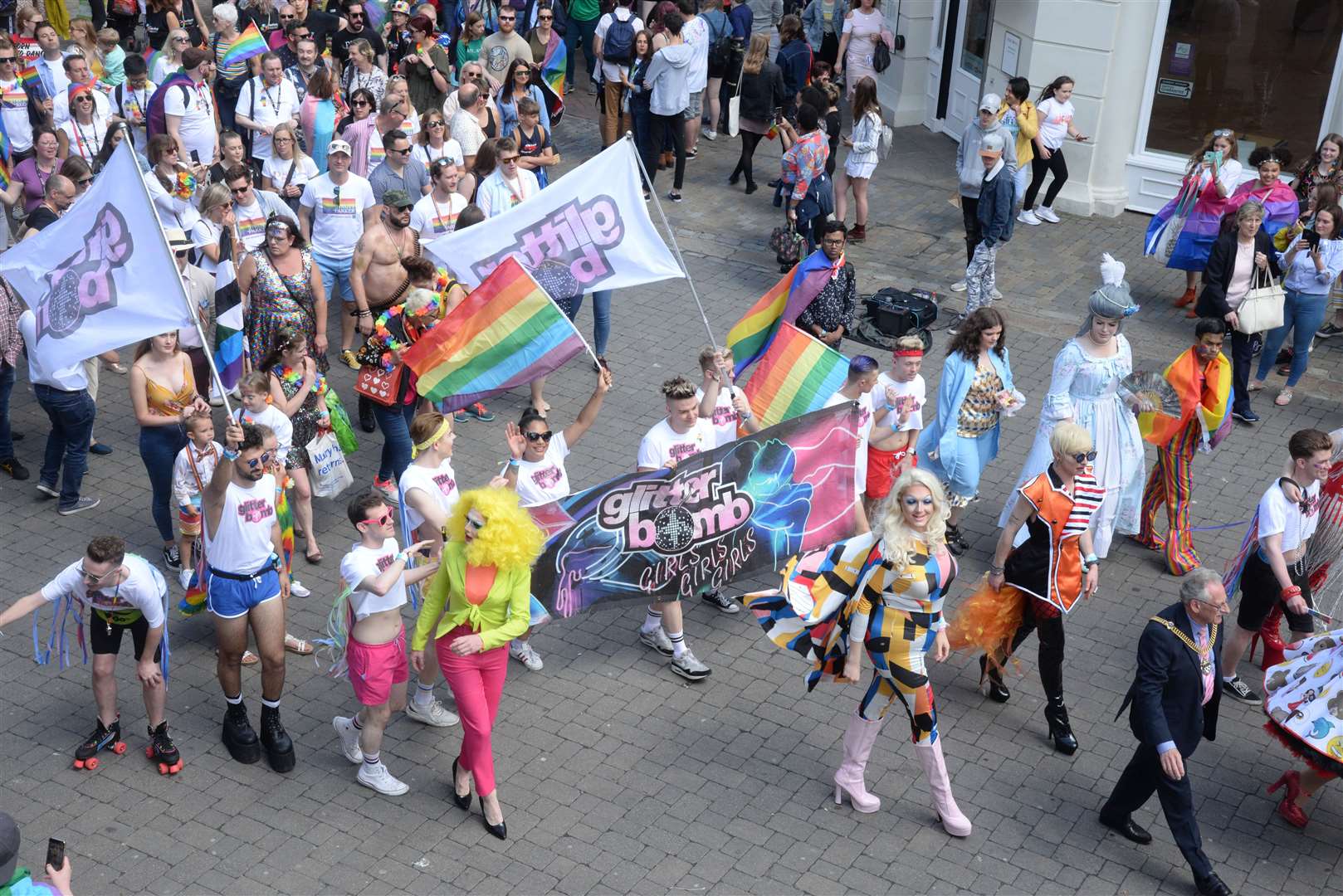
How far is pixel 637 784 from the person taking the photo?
7.30 meters

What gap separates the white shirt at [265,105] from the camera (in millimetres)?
13516

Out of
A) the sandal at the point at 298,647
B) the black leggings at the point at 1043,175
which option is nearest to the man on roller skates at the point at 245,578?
the sandal at the point at 298,647

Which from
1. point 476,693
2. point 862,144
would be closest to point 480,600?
point 476,693

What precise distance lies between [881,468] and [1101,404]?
4.86 ft

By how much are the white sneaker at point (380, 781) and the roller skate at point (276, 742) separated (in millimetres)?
417

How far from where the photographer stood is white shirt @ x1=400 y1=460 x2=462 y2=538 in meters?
7.54

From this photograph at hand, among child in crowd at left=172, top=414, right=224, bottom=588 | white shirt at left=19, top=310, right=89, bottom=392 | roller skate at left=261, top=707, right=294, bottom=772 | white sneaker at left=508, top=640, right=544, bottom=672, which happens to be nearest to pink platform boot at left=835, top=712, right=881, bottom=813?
white sneaker at left=508, top=640, right=544, bottom=672

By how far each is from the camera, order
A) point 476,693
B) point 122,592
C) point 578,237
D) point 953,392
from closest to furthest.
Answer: point 476,693 < point 122,592 < point 578,237 < point 953,392

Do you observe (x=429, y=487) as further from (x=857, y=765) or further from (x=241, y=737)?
(x=857, y=765)

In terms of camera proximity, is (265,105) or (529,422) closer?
(529,422)

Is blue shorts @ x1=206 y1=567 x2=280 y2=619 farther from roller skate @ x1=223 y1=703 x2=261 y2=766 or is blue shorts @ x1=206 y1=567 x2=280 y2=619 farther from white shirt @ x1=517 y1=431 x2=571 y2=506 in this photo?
white shirt @ x1=517 y1=431 x2=571 y2=506

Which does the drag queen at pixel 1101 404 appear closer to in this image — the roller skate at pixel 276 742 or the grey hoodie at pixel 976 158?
the grey hoodie at pixel 976 158

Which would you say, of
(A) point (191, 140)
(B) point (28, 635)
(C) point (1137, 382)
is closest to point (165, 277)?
(B) point (28, 635)

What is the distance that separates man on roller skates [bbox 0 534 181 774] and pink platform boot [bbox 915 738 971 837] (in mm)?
3724
